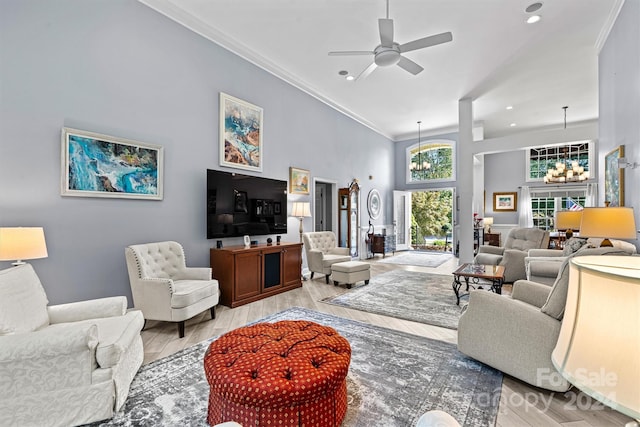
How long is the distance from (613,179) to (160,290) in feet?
18.4

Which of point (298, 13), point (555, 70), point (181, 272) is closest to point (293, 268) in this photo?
point (181, 272)

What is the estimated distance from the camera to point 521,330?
2.19m

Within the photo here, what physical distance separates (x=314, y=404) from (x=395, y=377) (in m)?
0.95

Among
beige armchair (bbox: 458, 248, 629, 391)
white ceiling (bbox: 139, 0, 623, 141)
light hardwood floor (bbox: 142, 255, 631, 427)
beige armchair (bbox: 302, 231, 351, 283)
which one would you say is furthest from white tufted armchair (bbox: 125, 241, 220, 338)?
white ceiling (bbox: 139, 0, 623, 141)

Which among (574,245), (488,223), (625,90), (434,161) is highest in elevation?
(434,161)

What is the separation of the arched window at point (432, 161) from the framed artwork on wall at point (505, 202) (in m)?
1.96

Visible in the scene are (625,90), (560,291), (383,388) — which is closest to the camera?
(560,291)

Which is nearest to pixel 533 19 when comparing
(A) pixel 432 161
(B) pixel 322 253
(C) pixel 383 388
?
(B) pixel 322 253

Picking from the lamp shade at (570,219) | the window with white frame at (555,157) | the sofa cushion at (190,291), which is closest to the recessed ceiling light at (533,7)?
the lamp shade at (570,219)

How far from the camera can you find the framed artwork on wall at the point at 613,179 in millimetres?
3635

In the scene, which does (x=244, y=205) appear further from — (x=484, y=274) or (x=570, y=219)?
(x=570, y=219)

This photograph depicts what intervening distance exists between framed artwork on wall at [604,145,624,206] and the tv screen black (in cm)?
460

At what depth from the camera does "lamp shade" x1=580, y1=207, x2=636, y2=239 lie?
2.91m

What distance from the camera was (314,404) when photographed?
5.31ft
